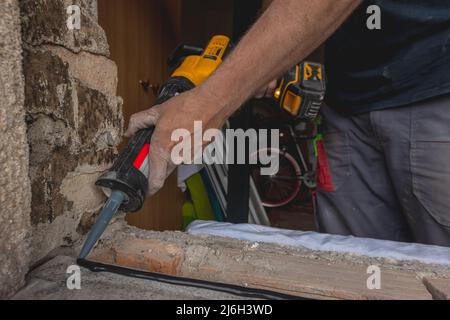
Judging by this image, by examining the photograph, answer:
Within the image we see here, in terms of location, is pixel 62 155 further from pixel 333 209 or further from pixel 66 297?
pixel 333 209

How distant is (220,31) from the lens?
358cm

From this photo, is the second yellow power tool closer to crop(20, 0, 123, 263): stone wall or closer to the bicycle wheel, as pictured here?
crop(20, 0, 123, 263): stone wall

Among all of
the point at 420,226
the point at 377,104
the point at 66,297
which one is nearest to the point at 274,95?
the point at 377,104

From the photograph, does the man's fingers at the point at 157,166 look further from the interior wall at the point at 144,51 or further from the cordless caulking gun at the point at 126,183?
the interior wall at the point at 144,51

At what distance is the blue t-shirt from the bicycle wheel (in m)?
2.52

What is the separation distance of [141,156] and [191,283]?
309mm

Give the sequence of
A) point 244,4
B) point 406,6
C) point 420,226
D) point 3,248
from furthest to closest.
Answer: point 244,4 < point 420,226 < point 406,6 < point 3,248

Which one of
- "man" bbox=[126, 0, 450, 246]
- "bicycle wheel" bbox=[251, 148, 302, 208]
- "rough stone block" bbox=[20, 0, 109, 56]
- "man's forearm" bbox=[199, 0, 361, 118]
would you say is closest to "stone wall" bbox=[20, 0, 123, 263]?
"rough stone block" bbox=[20, 0, 109, 56]

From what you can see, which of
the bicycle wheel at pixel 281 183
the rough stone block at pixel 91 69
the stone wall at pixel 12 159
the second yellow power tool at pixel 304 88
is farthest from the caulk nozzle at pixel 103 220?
the bicycle wheel at pixel 281 183

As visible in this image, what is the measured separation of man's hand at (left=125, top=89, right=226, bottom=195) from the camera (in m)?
0.71

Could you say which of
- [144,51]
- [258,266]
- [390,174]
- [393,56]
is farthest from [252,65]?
[144,51]

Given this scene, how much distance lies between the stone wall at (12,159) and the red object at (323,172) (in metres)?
1.07

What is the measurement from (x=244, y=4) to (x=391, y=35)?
0.98 m

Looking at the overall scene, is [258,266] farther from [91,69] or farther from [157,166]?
[91,69]
